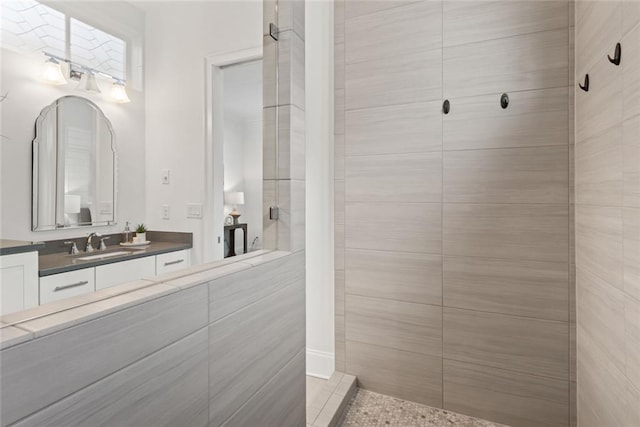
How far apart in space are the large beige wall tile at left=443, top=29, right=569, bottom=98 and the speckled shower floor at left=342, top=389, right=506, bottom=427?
1615mm

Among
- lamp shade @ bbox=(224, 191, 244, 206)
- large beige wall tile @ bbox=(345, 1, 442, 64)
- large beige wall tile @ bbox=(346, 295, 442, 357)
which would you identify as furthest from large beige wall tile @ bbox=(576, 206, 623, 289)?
lamp shade @ bbox=(224, 191, 244, 206)

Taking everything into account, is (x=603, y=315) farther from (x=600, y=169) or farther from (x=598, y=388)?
(x=600, y=169)

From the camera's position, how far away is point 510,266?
5.42 feet

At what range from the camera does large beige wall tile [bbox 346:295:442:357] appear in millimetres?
1807

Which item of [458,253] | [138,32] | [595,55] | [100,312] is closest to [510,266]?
[458,253]

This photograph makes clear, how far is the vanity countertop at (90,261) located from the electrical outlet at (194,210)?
112 mm

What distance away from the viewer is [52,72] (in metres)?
0.77

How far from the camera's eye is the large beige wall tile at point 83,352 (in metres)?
0.52

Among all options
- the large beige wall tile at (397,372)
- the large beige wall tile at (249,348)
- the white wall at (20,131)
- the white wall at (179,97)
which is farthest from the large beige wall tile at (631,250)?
the white wall at (20,131)

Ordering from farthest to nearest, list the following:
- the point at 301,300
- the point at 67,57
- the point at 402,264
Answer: the point at 402,264 < the point at 301,300 < the point at 67,57

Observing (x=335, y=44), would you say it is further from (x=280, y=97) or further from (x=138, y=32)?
(x=138, y=32)

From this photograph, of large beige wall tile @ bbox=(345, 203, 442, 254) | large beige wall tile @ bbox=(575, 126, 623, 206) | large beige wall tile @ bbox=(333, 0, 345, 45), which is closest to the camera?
large beige wall tile @ bbox=(575, 126, 623, 206)

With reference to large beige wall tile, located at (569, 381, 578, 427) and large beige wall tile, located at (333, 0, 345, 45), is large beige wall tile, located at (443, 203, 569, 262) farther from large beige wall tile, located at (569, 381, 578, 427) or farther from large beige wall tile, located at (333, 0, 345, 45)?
large beige wall tile, located at (333, 0, 345, 45)

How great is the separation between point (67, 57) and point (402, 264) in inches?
63.4
